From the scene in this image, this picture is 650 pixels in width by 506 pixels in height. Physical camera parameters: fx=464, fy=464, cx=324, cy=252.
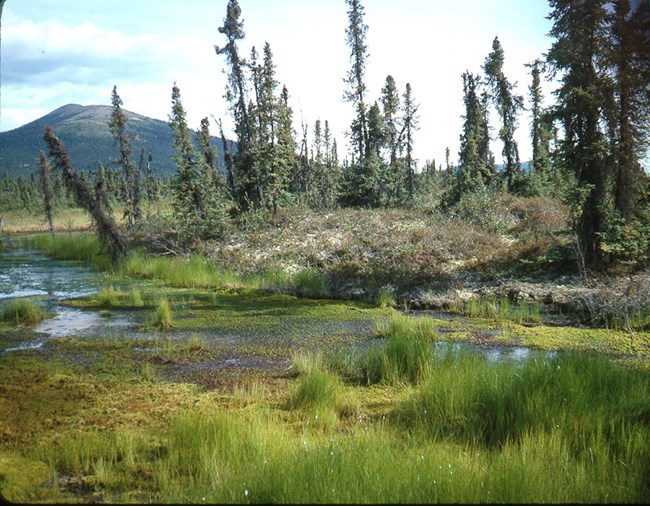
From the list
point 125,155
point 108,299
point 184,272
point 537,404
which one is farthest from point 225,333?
point 125,155

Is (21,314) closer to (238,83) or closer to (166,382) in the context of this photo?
(166,382)

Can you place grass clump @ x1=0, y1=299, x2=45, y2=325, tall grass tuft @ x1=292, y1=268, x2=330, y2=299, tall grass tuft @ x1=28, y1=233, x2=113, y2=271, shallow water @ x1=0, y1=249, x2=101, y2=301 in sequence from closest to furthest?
1. grass clump @ x1=0, y1=299, x2=45, y2=325
2. tall grass tuft @ x1=292, y1=268, x2=330, y2=299
3. shallow water @ x1=0, y1=249, x2=101, y2=301
4. tall grass tuft @ x1=28, y1=233, x2=113, y2=271

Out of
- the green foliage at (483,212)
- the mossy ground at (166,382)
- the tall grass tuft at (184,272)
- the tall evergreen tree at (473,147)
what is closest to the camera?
the mossy ground at (166,382)

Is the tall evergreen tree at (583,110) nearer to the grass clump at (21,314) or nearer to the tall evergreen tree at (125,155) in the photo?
the grass clump at (21,314)

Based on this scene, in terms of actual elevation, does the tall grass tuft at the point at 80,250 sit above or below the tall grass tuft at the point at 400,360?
above

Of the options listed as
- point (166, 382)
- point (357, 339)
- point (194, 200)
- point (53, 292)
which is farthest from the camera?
point (194, 200)

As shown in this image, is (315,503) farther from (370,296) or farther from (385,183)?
(385,183)

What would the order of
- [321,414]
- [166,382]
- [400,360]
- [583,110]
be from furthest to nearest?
[583,110] → [400,360] → [166,382] → [321,414]

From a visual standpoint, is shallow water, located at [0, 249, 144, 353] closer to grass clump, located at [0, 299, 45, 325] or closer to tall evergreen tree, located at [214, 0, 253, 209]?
grass clump, located at [0, 299, 45, 325]

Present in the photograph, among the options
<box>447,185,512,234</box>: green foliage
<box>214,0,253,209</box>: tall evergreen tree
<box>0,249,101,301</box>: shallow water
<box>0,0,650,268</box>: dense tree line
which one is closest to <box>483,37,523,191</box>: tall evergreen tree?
<box>0,0,650,268</box>: dense tree line

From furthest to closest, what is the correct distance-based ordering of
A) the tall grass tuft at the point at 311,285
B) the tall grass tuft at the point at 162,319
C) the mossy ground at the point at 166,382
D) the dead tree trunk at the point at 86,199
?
the dead tree trunk at the point at 86,199 → the tall grass tuft at the point at 311,285 → the tall grass tuft at the point at 162,319 → the mossy ground at the point at 166,382

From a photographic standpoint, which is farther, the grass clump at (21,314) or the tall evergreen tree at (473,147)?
the tall evergreen tree at (473,147)

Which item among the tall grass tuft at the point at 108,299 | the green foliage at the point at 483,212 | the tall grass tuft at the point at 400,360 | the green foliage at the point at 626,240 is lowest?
the tall grass tuft at the point at 400,360

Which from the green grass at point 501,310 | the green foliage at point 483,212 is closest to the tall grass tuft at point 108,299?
the green grass at point 501,310
